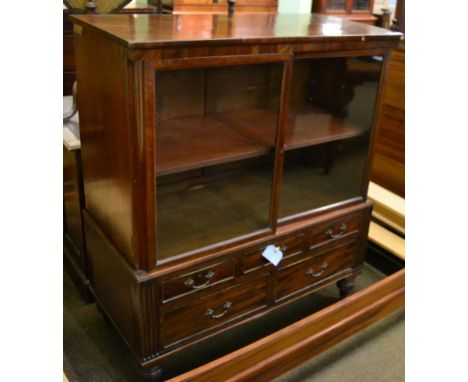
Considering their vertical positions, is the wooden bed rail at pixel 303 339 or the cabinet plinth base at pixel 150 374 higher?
the wooden bed rail at pixel 303 339

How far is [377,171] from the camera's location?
2.15 m

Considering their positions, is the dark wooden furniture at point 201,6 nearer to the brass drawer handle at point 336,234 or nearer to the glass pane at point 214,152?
the glass pane at point 214,152

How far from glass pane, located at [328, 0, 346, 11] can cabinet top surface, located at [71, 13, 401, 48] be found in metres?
0.67

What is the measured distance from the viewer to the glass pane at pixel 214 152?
1.15 m

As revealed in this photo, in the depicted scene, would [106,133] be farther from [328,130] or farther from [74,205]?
[328,130]

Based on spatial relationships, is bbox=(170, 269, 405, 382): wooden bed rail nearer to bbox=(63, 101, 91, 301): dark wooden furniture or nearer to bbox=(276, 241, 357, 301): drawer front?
bbox=(276, 241, 357, 301): drawer front

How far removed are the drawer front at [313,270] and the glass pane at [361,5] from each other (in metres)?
1.16

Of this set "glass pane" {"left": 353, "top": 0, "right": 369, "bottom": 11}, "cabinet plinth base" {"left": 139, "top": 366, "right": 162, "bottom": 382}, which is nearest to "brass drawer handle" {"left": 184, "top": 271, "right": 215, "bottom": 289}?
"cabinet plinth base" {"left": 139, "top": 366, "right": 162, "bottom": 382}

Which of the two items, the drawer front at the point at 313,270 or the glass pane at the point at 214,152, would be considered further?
the drawer front at the point at 313,270

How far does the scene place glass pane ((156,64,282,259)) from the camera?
115cm

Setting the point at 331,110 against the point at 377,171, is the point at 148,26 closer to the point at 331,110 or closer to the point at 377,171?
the point at 331,110

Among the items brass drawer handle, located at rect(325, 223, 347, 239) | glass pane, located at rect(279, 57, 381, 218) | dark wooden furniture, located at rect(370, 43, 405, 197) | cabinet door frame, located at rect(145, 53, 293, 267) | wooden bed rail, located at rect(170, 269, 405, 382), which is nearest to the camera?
cabinet door frame, located at rect(145, 53, 293, 267)

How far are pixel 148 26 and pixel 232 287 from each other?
68cm

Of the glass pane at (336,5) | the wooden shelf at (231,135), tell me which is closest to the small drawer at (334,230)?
the wooden shelf at (231,135)
